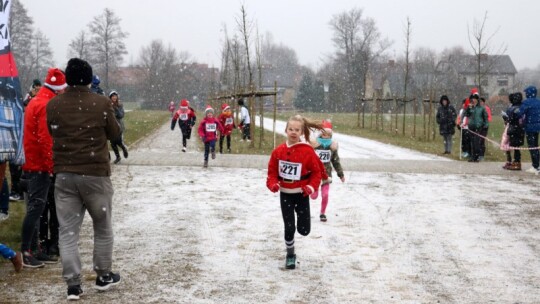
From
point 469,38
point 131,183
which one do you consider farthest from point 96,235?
point 469,38

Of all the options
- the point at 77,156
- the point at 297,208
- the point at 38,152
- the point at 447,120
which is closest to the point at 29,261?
the point at 38,152

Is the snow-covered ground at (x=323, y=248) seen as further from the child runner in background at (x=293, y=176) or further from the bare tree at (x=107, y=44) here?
the bare tree at (x=107, y=44)

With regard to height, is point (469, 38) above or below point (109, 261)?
above

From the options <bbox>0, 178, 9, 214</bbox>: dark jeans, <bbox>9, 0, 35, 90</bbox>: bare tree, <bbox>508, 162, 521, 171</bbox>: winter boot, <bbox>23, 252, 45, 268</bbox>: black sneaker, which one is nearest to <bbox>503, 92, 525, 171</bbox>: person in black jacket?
<bbox>508, 162, 521, 171</bbox>: winter boot

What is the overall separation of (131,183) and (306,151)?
21.6ft

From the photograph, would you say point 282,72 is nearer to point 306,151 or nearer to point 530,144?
point 530,144

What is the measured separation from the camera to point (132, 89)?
110 meters

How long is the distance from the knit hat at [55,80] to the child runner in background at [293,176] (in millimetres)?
2319

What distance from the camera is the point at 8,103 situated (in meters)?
5.12

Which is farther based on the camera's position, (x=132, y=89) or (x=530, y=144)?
(x=132, y=89)

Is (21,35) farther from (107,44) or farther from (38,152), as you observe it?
(38,152)

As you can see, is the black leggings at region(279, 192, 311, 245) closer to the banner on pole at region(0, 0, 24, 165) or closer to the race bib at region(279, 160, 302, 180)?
the race bib at region(279, 160, 302, 180)

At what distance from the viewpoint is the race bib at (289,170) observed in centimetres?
623

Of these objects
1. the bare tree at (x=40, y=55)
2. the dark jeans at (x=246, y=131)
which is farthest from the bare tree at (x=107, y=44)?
the dark jeans at (x=246, y=131)
